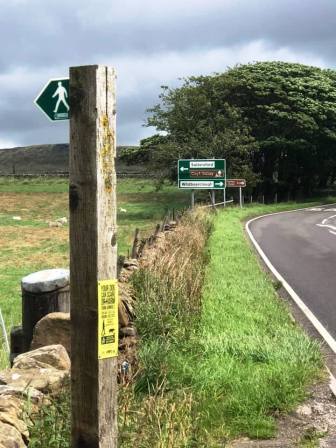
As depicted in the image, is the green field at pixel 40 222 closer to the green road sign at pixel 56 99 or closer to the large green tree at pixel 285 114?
the green road sign at pixel 56 99

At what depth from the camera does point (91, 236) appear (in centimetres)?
342

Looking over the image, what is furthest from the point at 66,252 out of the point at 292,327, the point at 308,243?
the point at 292,327

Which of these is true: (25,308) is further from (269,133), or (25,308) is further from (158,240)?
(269,133)

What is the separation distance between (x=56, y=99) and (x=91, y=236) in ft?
3.84

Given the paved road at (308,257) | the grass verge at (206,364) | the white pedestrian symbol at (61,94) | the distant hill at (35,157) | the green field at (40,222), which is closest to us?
the white pedestrian symbol at (61,94)

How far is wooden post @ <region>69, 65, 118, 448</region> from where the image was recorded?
11.1 feet

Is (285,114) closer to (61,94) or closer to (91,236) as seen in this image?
(61,94)

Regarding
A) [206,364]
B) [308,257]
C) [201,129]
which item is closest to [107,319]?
[206,364]

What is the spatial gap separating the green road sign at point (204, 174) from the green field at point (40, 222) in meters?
3.00

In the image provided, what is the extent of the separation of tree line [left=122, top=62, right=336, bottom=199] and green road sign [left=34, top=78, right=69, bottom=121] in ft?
129

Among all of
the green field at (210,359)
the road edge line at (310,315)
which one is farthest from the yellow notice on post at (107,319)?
the road edge line at (310,315)

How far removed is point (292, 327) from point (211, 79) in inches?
1617

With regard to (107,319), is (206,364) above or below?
below

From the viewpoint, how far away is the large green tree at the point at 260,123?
4478 cm
